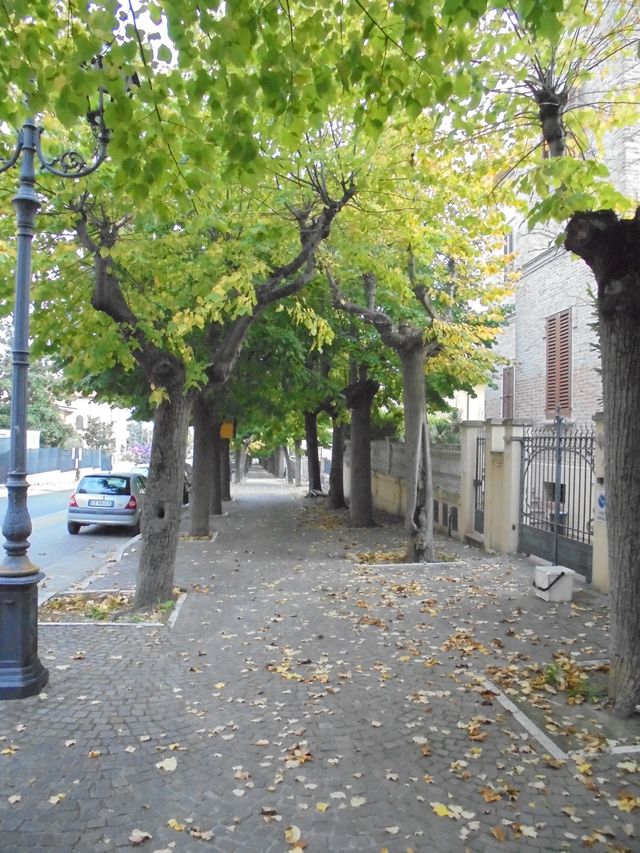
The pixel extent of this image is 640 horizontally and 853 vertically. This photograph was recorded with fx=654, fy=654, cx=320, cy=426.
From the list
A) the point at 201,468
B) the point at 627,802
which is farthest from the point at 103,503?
the point at 627,802

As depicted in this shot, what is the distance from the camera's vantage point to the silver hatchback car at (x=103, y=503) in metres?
16.4

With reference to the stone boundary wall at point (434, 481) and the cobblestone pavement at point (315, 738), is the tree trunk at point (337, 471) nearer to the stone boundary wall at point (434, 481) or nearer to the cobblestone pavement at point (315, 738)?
the stone boundary wall at point (434, 481)

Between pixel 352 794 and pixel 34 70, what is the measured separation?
4993 millimetres

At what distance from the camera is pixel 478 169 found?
738 centimetres

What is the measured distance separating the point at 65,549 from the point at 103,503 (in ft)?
7.99

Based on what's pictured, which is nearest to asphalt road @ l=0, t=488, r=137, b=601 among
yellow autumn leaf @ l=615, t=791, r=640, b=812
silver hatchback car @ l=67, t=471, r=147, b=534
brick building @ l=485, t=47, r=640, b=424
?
silver hatchback car @ l=67, t=471, r=147, b=534

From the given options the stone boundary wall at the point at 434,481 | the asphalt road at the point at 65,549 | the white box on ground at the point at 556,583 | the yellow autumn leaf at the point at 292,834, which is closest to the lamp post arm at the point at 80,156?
the yellow autumn leaf at the point at 292,834

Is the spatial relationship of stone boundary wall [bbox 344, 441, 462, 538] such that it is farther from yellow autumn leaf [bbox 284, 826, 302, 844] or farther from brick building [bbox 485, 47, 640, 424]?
yellow autumn leaf [bbox 284, 826, 302, 844]

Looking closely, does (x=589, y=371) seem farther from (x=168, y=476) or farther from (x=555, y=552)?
(x=168, y=476)

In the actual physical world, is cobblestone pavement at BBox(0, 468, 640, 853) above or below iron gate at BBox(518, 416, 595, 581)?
below

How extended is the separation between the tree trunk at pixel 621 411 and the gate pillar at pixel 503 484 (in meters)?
6.63

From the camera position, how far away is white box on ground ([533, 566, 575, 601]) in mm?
7844

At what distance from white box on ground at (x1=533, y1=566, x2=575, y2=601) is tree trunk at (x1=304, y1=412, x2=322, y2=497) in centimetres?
1606

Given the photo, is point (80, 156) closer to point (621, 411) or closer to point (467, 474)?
point (621, 411)
